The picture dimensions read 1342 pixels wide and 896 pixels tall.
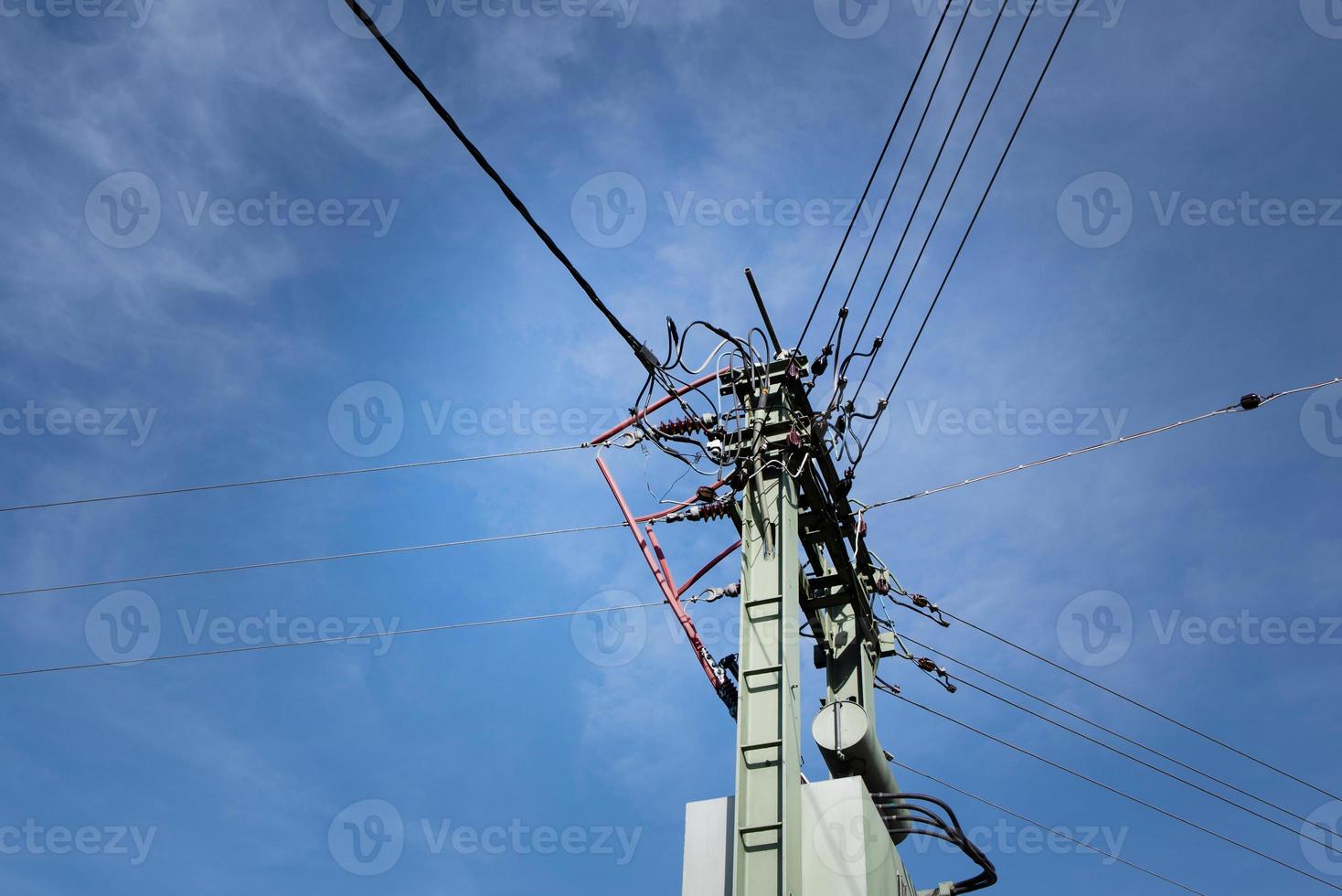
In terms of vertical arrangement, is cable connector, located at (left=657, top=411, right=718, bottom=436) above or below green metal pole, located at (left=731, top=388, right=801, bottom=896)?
above

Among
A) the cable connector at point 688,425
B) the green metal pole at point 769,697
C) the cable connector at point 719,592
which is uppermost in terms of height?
the cable connector at point 688,425

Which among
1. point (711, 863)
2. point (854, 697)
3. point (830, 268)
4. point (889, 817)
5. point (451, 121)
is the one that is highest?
point (830, 268)

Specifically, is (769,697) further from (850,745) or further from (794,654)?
(850,745)

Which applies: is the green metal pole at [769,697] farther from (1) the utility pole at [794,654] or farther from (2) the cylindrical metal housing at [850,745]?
(2) the cylindrical metal housing at [850,745]

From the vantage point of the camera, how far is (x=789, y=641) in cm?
969

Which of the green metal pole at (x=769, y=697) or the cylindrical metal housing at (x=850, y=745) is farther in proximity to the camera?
the cylindrical metal housing at (x=850, y=745)

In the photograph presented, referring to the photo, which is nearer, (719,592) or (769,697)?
(769,697)

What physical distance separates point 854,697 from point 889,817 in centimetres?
173

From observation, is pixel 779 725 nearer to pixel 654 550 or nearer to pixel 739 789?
pixel 739 789

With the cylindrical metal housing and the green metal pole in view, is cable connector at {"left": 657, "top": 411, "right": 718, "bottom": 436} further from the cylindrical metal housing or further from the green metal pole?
the cylindrical metal housing

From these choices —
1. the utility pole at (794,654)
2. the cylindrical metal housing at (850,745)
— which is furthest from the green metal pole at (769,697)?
the cylindrical metal housing at (850,745)

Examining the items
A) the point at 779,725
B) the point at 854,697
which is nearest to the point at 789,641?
the point at 779,725

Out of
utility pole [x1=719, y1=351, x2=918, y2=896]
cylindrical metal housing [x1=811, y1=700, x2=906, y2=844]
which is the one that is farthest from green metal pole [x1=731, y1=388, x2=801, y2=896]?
cylindrical metal housing [x1=811, y1=700, x2=906, y2=844]

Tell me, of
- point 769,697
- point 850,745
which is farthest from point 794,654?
point 850,745
